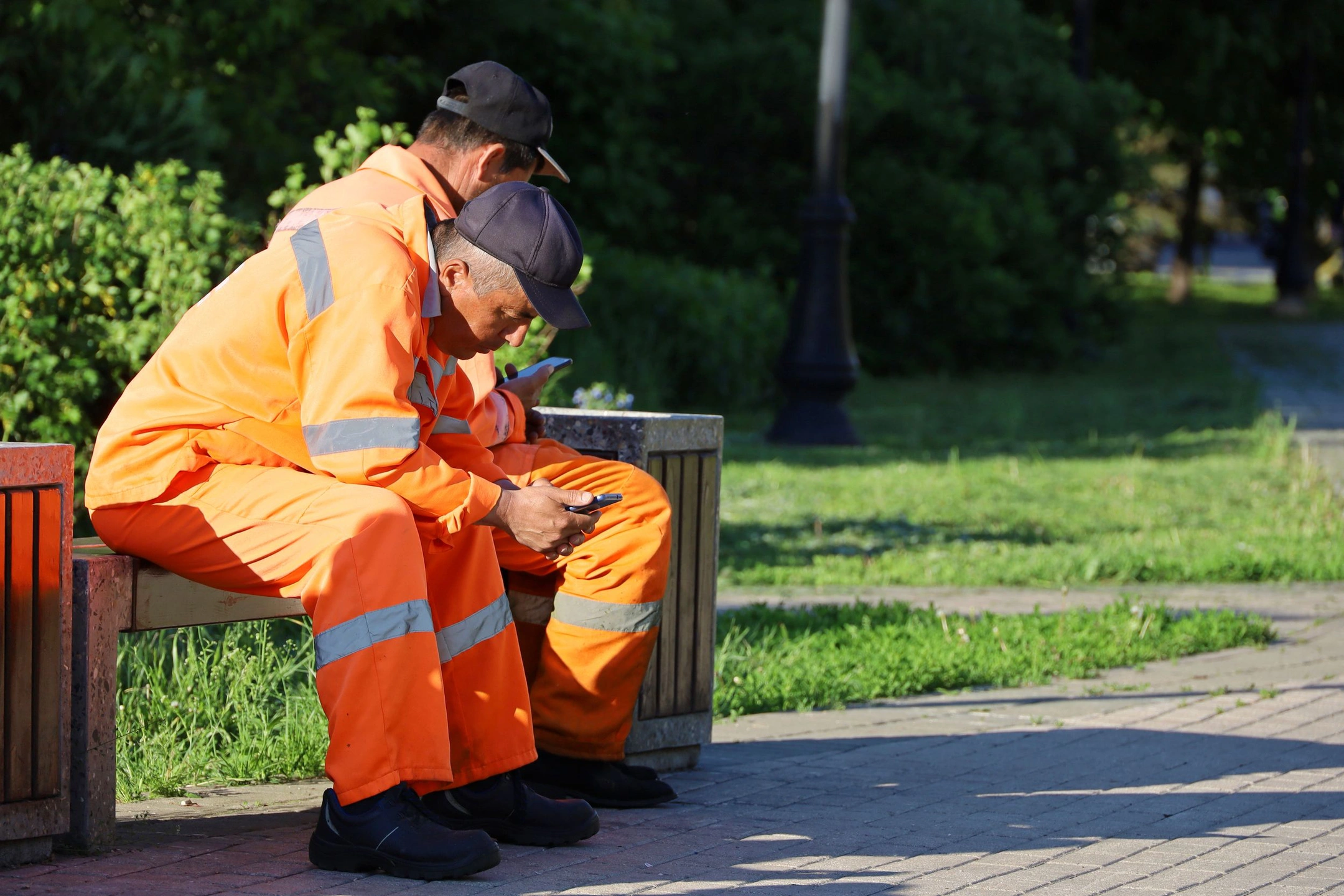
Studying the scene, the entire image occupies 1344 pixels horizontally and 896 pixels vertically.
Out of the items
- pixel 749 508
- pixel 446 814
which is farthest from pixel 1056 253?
pixel 446 814

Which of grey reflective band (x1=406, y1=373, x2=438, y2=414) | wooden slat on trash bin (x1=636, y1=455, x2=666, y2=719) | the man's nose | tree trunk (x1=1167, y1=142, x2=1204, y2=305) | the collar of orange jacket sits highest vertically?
tree trunk (x1=1167, y1=142, x2=1204, y2=305)

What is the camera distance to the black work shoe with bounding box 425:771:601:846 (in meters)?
3.72

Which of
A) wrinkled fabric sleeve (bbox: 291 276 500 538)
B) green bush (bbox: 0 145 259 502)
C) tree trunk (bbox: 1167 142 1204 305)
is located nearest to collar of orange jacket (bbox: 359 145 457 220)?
wrinkled fabric sleeve (bbox: 291 276 500 538)

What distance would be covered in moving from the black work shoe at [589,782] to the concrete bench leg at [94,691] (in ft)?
3.23

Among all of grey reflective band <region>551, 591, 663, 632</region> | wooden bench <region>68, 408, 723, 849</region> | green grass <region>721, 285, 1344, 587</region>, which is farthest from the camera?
green grass <region>721, 285, 1344, 587</region>

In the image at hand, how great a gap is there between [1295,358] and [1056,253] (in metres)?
3.90

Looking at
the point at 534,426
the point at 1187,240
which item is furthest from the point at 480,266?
the point at 1187,240

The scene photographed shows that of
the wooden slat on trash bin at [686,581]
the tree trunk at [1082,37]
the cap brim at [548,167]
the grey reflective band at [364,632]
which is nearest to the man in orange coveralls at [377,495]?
the grey reflective band at [364,632]

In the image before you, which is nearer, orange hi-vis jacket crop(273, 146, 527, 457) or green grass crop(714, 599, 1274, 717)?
orange hi-vis jacket crop(273, 146, 527, 457)

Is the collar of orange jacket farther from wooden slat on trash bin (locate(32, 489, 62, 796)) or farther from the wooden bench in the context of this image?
wooden slat on trash bin (locate(32, 489, 62, 796))

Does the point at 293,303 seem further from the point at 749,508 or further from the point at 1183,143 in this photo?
the point at 1183,143

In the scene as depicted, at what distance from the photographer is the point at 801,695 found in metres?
5.58

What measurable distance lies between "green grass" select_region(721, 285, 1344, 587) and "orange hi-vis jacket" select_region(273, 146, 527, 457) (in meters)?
3.57

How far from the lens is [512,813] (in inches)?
148
